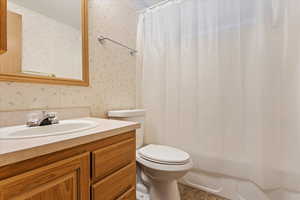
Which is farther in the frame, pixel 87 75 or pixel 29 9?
pixel 87 75

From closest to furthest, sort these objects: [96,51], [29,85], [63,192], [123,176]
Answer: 1. [63,192]
2. [123,176]
3. [29,85]
4. [96,51]

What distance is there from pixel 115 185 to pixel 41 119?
0.53m

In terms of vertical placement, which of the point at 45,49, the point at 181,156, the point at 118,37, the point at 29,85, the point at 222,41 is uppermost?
the point at 118,37

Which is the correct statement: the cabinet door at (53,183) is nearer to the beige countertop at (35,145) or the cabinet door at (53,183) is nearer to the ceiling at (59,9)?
the beige countertop at (35,145)

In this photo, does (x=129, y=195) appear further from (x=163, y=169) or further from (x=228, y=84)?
(x=228, y=84)

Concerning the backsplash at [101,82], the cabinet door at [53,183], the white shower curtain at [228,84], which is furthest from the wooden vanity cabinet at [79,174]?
the white shower curtain at [228,84]

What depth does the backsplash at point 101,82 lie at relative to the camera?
800mm

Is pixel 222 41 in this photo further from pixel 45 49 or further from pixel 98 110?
pixel 45 49

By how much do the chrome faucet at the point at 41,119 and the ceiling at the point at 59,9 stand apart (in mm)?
637

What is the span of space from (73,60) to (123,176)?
0.86 m

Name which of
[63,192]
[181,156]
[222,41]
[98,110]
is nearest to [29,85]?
[98,110]

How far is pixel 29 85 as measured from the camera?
818 millimetres

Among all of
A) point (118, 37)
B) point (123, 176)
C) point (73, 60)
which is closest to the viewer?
point (123, 176)

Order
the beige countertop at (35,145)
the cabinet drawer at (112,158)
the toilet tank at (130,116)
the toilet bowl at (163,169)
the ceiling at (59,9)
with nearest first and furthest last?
the beige countertop at (35,145) < the cabinet drawer at (112,158) < the ceiling at (59,9) < the toilet bowl at (163,169) < the toilet tank at (130,116)
